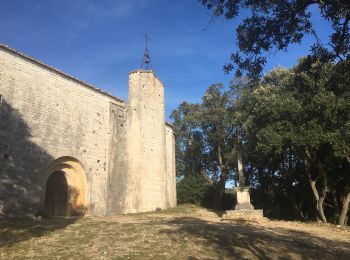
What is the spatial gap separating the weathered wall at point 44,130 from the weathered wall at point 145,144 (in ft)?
4.05

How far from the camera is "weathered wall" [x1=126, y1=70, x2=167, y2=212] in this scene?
72.9 ft

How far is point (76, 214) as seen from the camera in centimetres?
1925

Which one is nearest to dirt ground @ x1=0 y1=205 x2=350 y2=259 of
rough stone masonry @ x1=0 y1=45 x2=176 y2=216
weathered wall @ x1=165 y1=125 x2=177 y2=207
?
rough stone masonry @ x1=0 y1=45 x2=176 y2=216

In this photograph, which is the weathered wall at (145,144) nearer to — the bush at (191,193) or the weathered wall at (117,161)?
the weathered wall at (117,161)

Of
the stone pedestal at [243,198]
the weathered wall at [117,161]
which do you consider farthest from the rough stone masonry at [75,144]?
the stone pedestal at [243,198]

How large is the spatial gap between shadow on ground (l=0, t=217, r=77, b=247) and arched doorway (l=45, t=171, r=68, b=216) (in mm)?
4242

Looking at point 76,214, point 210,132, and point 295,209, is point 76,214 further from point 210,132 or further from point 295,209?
point 210,132

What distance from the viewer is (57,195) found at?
20.5 metres

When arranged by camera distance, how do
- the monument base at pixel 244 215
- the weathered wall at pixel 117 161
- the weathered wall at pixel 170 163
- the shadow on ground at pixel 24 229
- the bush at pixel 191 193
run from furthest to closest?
the bush at pixel 191 193, the weathered wall at pixel 170 163, the weathered wall at pixel 117 161, the monument base at pixel 244 215, the shadow on ground at pixel 24 229

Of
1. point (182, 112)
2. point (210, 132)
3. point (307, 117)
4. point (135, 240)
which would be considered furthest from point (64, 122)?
point (182, 112)

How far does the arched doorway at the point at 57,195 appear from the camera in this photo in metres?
19.8

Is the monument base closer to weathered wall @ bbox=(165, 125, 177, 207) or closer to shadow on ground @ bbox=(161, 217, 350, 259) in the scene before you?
shadow on ground @ bbox=(161, 217, 350, 259)

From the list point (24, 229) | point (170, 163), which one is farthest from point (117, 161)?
point (24, 229)

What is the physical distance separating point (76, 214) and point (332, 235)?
40.1 feet
